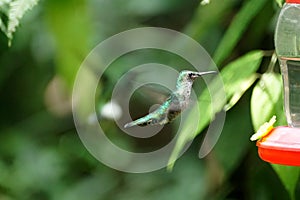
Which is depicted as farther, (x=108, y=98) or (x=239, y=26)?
(x=108, y=98)

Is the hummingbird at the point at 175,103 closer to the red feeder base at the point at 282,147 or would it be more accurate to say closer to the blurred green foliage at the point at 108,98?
the red feeder base at the point at 282,147

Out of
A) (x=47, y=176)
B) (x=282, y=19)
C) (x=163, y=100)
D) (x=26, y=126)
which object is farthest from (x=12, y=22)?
(x=26, y=126)

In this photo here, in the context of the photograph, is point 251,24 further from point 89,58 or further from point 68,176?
point 68,176

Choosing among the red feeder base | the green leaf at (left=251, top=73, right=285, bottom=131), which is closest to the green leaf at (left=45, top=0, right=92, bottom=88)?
the green leaf at (left=251, top=73, right=285, bottom=131)

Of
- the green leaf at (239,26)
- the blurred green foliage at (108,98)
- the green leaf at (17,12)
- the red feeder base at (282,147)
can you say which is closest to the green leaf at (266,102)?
the blurred green foliage at (108,98)

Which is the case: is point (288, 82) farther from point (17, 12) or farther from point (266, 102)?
point (17, 12)

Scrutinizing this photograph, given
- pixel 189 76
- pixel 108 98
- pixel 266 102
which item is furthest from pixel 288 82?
pixel 108 98

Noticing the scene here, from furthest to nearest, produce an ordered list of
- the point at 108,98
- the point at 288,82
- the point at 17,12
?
the point at 108,98
the point at 288,82
the point at 17,12

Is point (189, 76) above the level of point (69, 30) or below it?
above
